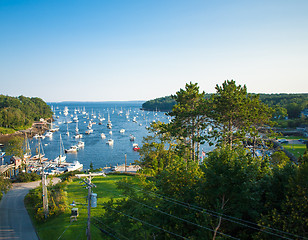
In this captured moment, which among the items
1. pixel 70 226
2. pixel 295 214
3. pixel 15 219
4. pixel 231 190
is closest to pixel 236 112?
pixel 231 190

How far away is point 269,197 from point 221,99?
15.5m

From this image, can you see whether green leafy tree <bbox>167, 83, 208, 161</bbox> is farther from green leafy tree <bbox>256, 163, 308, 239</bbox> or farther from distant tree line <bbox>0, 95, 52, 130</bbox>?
distant tree line <bbox>0, 95, 52, 130</bbox>

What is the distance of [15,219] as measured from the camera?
73.6 feet

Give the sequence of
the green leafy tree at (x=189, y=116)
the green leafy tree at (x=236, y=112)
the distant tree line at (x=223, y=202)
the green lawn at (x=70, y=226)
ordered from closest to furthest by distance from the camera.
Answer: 1. the distant tree line at (x=223, y=202)
2. the green lawn at (x=70, y=226)
3. the green leafy tree at (x=236, y=112)
4. the green leafy tree at (x=189, y=116)

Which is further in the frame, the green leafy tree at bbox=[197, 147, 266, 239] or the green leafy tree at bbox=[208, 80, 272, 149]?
the green leafy tree at bbox=[208, 80, 272, 149]

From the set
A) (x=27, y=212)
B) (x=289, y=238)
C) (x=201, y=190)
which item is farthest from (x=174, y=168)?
(x=27, y=212)

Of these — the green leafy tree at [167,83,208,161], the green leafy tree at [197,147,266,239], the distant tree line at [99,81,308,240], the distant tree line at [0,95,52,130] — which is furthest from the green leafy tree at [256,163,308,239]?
the distant tree line at [0,95,52,130]

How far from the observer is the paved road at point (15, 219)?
19.6 meters

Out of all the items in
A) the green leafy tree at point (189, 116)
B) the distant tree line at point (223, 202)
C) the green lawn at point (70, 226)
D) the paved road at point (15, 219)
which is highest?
the green leafy tree at point (189, 116)

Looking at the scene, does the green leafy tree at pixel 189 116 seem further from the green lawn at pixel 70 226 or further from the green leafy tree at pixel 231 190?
the green leafy tree at pixel 231 190

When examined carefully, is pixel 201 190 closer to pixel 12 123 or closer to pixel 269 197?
pixel 269 197

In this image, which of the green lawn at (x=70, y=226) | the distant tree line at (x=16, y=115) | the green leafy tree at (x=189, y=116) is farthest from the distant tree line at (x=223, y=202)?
the distant tree line at (x=16, y=115)

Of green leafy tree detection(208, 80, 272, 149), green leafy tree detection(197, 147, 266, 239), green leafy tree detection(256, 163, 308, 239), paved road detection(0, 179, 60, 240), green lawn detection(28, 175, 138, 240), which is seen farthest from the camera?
green leafy tree detection(208, 80, 272, 149)

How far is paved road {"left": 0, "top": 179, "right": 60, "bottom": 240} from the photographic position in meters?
19.6
